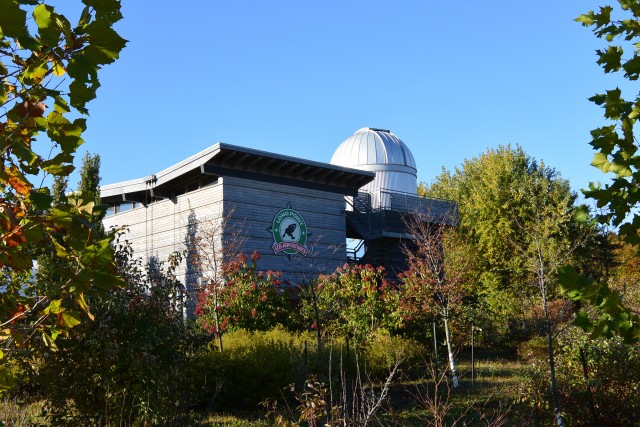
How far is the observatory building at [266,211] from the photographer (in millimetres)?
21562

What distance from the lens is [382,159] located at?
1277 inches

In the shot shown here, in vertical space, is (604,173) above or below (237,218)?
below

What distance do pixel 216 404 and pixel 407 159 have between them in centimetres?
2370

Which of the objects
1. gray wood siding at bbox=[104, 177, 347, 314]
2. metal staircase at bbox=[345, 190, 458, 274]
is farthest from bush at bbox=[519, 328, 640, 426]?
metal staircase at bbox=[345, 190, 458, 274]

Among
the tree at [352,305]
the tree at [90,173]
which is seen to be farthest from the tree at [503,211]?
the tree at [90,173]

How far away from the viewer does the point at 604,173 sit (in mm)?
3984

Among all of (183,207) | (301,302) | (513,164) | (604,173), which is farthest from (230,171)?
(513,164)

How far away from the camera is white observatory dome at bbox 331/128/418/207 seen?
3231 cm

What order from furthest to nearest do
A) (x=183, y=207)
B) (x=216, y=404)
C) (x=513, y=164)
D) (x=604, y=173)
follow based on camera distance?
(x=513, y=164) → (x=183, y=207) → (x=216, y=404) → (x=604, y=173)

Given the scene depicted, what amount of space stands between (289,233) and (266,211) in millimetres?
1232

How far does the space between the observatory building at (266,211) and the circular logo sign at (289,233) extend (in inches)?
1.4

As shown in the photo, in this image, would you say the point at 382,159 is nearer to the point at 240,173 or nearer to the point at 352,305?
the point at 240,173

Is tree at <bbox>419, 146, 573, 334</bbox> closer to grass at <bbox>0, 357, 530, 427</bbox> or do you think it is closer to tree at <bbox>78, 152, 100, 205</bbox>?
grass at <bbox>0, 357, 530, 427</bbox>

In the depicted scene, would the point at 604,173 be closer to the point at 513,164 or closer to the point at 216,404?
the point at 216,404
